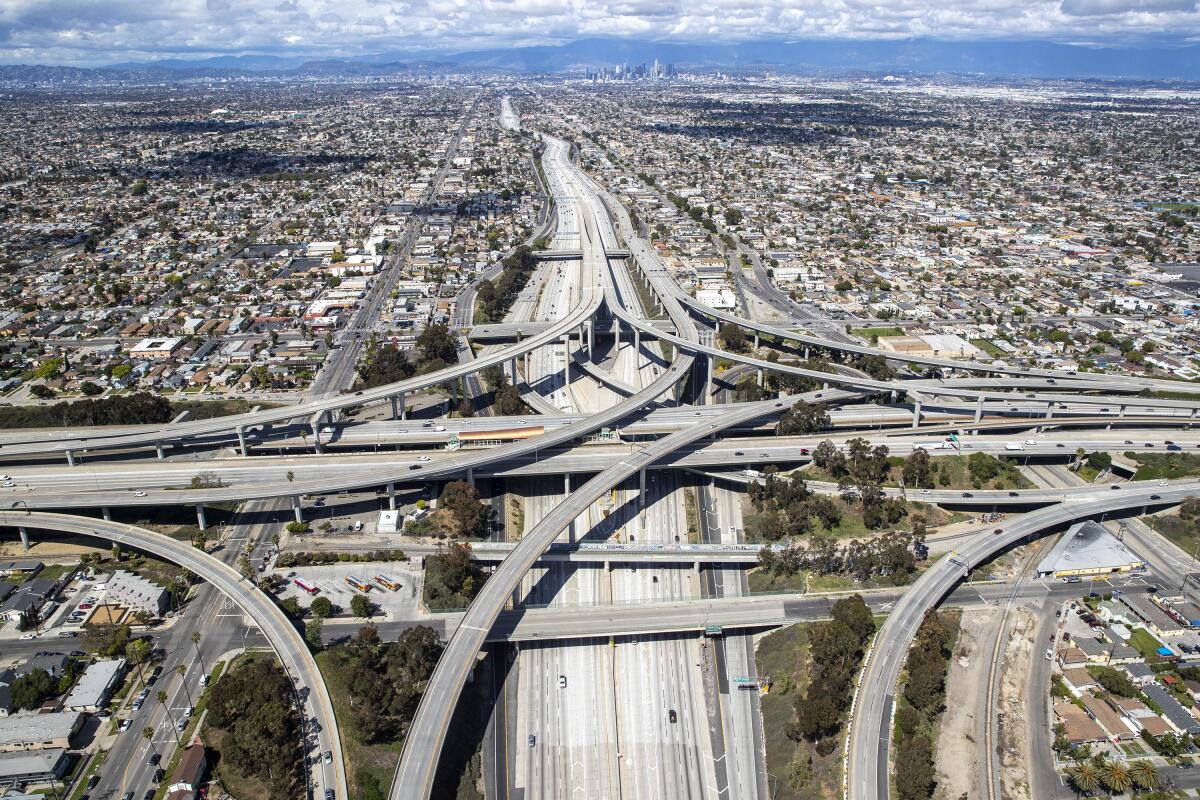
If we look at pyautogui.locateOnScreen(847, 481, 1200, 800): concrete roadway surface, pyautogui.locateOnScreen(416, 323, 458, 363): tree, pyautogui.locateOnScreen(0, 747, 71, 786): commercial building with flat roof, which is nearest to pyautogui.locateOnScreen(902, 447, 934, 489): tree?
pyautogui.locateOnScreen(847, 481, 1200, 800): concrete roadway surface

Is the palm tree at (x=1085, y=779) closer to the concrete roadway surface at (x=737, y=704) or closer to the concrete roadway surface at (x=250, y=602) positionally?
the concrete roadway surface at (x=737, y=704)

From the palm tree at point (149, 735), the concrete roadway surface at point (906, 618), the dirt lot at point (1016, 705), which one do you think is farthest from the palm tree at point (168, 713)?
the dirt lot at point (1016, 705)

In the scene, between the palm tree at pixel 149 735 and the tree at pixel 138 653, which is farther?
the tree at pixel 138 653

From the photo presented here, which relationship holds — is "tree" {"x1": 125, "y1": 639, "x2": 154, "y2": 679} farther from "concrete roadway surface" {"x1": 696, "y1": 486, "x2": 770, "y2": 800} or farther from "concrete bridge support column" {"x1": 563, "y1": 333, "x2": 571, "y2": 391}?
"concrete bridge support column" {"x1": 563, "y1": 333, "x2": 571, "y2": 391}

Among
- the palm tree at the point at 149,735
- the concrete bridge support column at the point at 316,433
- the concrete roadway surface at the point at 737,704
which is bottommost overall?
the concrete roadway surface at the point at 737,704

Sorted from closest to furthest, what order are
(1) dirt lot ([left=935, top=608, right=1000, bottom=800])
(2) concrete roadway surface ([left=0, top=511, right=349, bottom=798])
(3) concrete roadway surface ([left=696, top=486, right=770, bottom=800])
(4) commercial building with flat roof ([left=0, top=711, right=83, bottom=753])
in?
(1) dirt lot ([left=935, top=608, right=1000, bottom=800]) → (4) commercial building with flat roof ([left=0, top=711, right=83, bottom=753]) → (2) concrete roadway surface ([left=0, top=511, right=349, bottom=798]) → (3) concrete roadway surface ([left=696, top=486, right=770, bottom=800])

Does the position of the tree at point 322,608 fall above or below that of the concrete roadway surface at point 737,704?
above

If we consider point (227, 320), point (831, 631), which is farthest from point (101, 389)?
point (831, 631)
